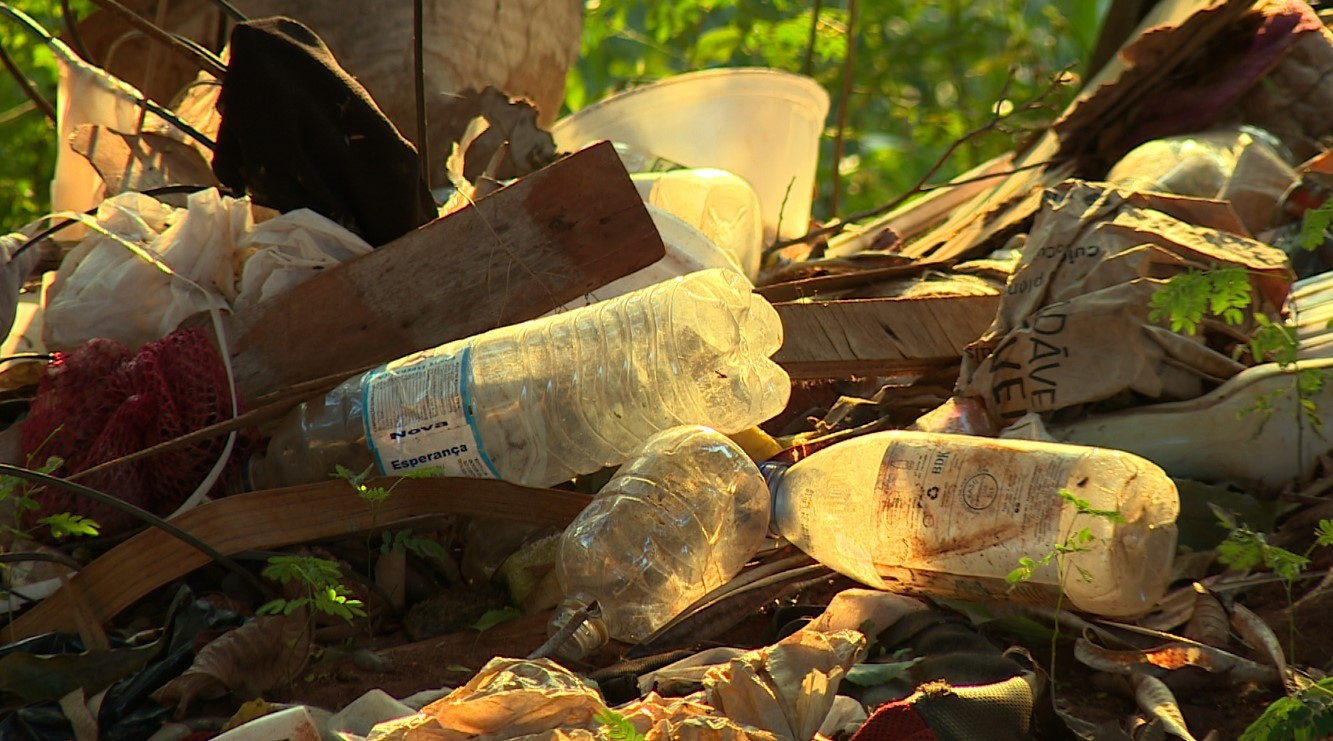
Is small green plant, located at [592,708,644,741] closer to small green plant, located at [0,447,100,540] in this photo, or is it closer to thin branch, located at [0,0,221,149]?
small green plant, located at [0,447,100,540]

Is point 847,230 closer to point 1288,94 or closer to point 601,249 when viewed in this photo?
point 1288,94

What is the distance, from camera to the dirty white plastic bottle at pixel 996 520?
164 centimetres

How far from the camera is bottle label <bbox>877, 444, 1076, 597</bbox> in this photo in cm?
167

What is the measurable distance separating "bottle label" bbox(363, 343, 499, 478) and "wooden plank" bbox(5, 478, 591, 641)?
0.15ft

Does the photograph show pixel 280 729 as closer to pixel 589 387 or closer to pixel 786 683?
pixel 786 683

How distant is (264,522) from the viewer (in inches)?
74.2

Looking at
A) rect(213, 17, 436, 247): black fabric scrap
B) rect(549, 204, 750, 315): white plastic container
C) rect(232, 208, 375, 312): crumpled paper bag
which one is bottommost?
rect(549, 204, 750, 315): white plastic container

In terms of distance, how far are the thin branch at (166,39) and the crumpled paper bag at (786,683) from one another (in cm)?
149

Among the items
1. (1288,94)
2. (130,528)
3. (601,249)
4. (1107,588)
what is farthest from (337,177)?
(1288,94)

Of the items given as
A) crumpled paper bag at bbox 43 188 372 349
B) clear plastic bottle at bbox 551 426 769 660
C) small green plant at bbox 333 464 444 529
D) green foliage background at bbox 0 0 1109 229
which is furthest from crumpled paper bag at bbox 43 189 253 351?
green foliage background at bbox 0 0 1109 229

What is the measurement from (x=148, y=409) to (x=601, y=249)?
2.57ft

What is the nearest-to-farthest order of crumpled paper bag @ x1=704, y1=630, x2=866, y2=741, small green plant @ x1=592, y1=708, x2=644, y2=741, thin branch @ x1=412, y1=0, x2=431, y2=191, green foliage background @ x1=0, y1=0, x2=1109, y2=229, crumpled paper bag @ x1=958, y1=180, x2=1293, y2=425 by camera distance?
small green plant @ x1=592, y1=708, x2=644, y2=741, crumpled paper bag @ x1=704, y1=630, x2=866, y2=741, crumpled paper bag @ x1=958, y1=180, x2=1293, y2=425, thin branch @ x1=412, y1=0, x2=431, y2=191, green foliage background @ x1=0, y1=0, x2=1109, y2=229

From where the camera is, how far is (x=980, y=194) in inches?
151

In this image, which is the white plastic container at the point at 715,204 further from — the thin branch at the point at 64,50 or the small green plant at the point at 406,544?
the small green plant at the point at 406,544
